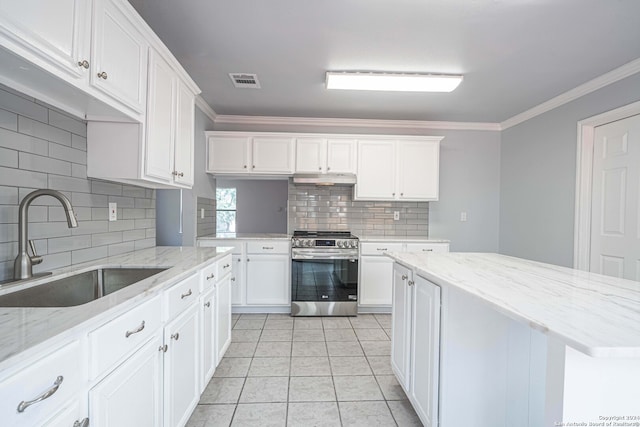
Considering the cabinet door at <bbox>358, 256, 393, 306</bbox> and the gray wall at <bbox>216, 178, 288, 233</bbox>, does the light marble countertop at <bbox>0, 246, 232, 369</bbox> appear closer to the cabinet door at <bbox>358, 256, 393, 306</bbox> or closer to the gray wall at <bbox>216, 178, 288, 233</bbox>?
the cabinet door at <bbox>358, 256, 393, 306</bbox>

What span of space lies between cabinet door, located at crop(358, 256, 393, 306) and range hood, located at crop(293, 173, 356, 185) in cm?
94

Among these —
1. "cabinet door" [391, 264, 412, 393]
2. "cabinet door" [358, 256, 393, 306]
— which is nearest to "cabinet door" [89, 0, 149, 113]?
"cabinet door" [391, 264, 412, 393]

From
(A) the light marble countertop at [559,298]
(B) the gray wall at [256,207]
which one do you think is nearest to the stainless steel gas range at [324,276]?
(A) the light marble countertop at [559,298]

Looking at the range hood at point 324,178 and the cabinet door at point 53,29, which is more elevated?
the cabinet door at point 53,29

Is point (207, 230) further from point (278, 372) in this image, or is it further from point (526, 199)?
point (526, 199)

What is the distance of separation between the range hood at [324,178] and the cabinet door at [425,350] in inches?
82.4

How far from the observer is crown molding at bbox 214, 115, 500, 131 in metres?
3.85

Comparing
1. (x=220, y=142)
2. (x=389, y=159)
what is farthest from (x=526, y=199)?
(x=220, y=142)

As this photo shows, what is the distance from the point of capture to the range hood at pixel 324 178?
11.8 feet

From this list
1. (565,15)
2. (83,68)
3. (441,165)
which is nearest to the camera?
(83,68)

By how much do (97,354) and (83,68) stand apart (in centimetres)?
106

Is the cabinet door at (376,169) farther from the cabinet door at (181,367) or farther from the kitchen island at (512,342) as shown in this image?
the cabinet door at (181,367)

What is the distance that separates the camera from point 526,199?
142 inches

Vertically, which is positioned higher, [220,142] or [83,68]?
[220,142]
